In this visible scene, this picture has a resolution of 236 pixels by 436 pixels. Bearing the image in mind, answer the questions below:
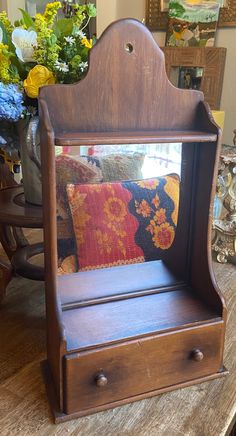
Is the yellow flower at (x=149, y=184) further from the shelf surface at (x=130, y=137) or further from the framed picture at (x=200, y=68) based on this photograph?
the framed picture at (x=200, y=68)

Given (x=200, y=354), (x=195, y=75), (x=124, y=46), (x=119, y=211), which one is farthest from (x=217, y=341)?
(x=195, y=75)

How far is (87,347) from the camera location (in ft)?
2.45

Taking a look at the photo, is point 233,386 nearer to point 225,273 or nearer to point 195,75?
point 225,273

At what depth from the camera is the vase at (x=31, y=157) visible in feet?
3.83

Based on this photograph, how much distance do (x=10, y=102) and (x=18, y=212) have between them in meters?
0.32

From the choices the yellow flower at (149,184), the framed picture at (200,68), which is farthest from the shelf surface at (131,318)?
the framed picture at (200,68)

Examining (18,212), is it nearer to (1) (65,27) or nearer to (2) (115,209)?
(2) (115,209)

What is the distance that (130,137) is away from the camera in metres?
0.73

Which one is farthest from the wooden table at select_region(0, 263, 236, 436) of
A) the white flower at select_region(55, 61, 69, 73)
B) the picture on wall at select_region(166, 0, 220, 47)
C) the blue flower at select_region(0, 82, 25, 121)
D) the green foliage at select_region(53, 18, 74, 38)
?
the picture on wall at select_region(166, 0, 220, 47)

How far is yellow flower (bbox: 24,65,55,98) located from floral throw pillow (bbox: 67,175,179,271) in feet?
1.07

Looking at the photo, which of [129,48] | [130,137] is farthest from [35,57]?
[130,137]

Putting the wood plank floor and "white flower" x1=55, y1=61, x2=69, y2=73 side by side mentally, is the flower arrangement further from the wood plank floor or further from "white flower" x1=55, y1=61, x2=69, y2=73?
the wood plank floor

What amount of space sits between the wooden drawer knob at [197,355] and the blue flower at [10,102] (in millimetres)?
763

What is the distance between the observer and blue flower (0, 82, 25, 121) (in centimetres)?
104
